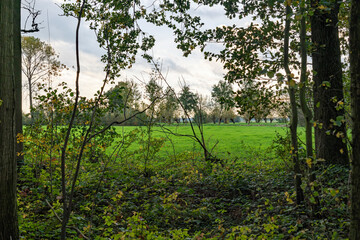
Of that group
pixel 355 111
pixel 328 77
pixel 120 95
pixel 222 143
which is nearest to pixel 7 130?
pixel 120 95

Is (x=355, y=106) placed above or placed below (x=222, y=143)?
above

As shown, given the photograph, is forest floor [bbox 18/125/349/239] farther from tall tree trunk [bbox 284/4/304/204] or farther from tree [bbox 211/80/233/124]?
tree [bbox 211/80/233/124]

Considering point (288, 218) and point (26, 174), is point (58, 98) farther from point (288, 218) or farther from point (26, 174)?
point (288, 218)

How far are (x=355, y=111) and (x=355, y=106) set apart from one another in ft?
0.13

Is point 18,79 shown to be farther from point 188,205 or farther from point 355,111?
point 355,111

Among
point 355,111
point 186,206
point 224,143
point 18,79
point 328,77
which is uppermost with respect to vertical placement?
point 18,79

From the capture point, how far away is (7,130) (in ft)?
11.0

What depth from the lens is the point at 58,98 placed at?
6156mm

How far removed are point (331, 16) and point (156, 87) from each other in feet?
16.5

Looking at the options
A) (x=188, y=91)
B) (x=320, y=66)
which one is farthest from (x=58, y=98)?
(x=320, y=66)

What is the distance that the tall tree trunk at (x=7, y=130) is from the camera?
3.26 meters

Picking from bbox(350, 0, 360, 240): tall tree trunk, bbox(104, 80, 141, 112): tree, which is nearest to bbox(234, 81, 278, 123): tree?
bbox(104, 80, 141, 112): tree

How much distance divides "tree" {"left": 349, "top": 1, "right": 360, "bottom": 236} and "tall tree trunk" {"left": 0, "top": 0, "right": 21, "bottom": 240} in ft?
12.1

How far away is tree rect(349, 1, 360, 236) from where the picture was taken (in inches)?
79.2
